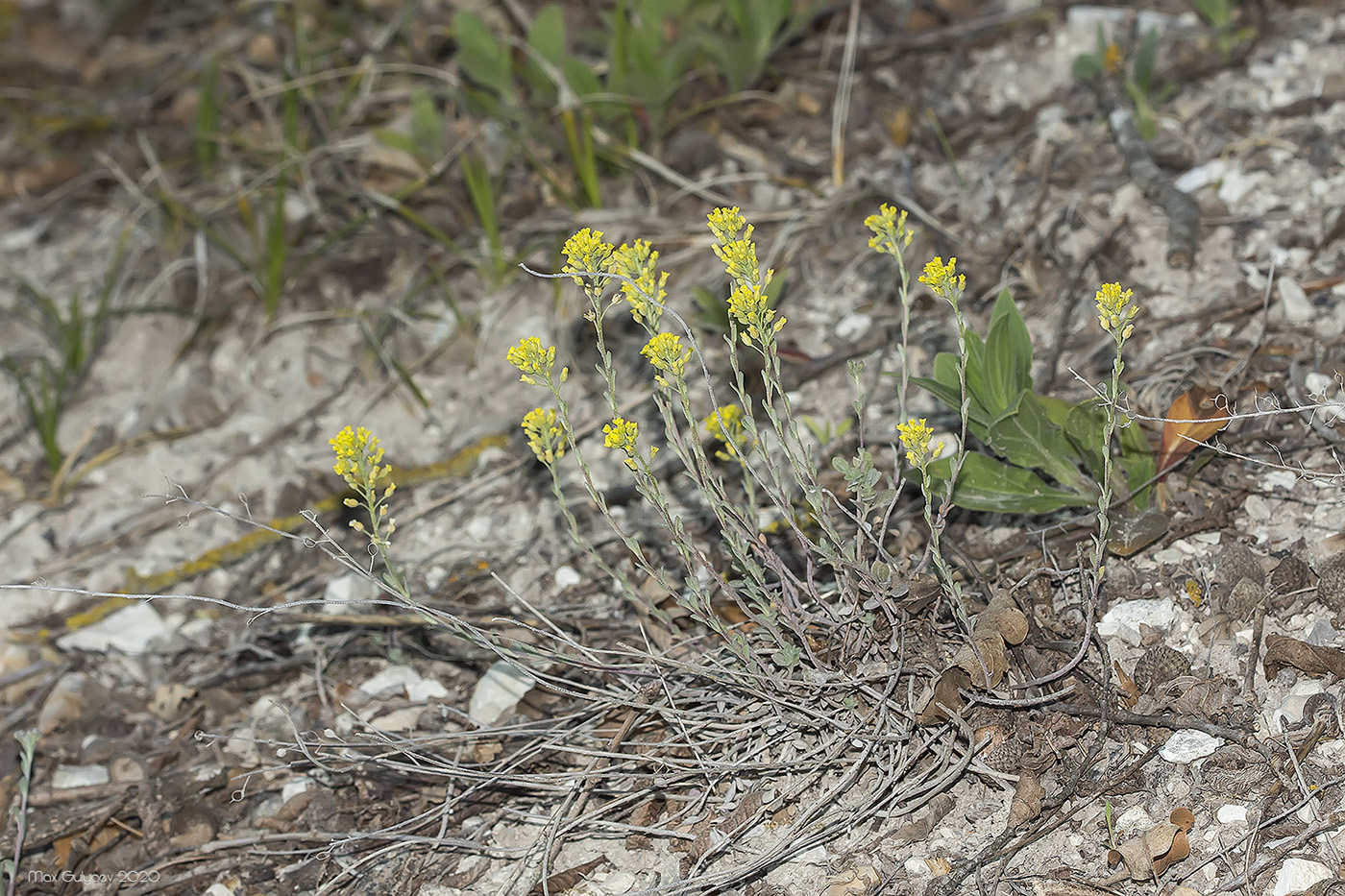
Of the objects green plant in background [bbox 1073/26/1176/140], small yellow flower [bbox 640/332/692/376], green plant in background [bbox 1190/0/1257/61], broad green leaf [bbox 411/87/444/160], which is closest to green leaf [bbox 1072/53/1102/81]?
green plant in background [bbox 1073/26/1176/140]

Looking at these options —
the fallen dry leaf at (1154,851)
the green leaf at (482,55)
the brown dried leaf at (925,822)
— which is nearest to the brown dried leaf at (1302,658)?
the fallen dry leaf at (1154,851)

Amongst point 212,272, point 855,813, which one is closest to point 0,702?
point 212,272

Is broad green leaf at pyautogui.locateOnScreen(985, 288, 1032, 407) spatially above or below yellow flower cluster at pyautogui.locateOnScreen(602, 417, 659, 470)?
below

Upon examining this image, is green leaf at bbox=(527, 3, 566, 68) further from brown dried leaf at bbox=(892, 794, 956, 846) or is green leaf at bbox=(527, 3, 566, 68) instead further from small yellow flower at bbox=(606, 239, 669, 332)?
brown dried leaf at bbox=(892, 794, 956, 846)

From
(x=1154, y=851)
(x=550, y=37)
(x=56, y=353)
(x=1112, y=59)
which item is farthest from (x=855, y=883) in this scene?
(x=56, y=353)

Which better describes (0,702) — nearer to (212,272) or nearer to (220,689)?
(220,689)

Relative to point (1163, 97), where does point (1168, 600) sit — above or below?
below
